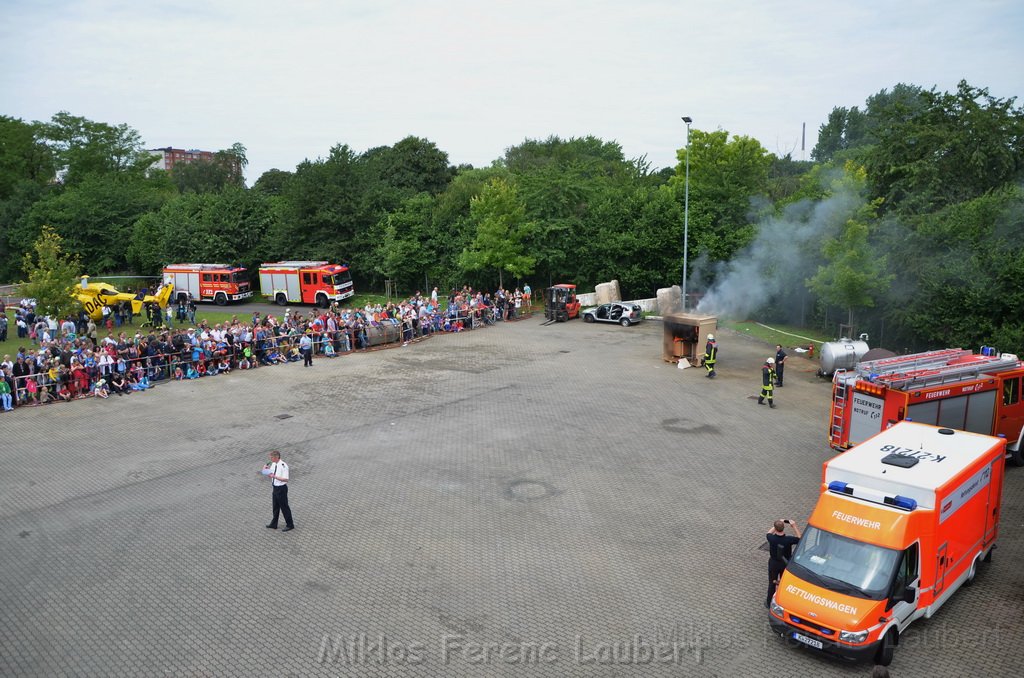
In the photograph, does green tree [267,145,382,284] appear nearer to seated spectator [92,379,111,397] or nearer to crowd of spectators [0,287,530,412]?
crowd of spectators [0,287,530,412]

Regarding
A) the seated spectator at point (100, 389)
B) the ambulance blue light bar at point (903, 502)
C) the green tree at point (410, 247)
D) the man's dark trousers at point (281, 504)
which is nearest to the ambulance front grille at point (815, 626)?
the ambulance blue light bar at point (903, 502)

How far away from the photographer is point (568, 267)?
44625mm

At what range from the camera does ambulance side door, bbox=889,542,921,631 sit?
9070 mm

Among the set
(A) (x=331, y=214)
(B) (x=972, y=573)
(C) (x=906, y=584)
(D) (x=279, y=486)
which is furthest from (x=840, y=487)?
(A) (x=331, y=214)

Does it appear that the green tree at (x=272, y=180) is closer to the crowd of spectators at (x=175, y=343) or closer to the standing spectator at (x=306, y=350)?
the crowd of spectators at (x=175, y=343)

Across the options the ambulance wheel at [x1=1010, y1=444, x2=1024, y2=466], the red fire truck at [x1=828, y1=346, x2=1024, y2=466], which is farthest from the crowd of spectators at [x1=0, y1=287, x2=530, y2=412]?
the ambulance wheel at [x1=1010, y1=444, x2=1024, y2=466]

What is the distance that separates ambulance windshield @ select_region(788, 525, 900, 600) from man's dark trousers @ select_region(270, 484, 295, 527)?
806cm

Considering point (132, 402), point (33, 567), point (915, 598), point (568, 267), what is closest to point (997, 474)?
point (915, 598)

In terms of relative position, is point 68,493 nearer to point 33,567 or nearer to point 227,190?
point 33,567

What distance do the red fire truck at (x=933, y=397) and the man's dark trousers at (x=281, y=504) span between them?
11567 mm

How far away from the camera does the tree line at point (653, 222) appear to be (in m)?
26.8

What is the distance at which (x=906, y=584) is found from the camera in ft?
30.2

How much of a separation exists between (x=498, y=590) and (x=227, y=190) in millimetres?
48431

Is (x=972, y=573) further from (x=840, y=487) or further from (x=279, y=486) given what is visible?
(x=279, y=486)
